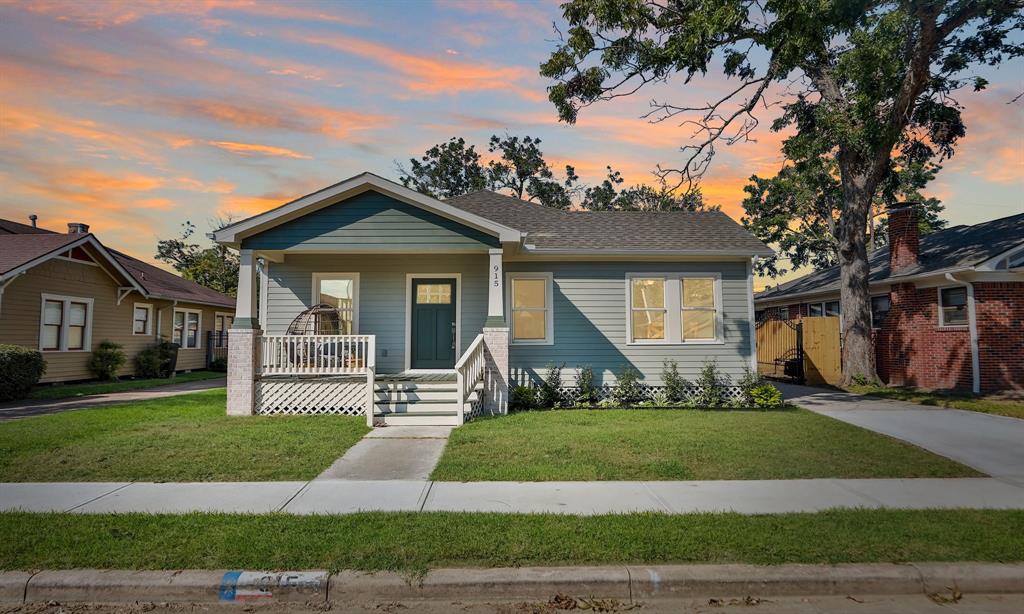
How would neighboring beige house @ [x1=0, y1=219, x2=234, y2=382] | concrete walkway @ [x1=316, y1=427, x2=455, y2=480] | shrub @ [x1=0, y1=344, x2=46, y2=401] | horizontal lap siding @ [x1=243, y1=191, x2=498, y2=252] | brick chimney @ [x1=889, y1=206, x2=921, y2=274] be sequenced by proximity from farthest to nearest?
brick chimney @ [x1=889, y1=206, x2=921, y2=274] < neighboring beige house @ [x1=0, y1=219, x2=234, y2=382] < shrub @ [x1=0, y1=344, x2=46, y2=401] < horizontal lap siding @ [x1=243, y1=191, x2=498, y2=252] < concrete walkway @ [x1=316, y1=427, x2=455, y2=480]

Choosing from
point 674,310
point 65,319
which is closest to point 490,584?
point 674,310

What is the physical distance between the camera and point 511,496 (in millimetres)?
5469

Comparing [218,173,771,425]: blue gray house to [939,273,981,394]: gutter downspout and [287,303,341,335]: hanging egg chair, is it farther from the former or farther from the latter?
[939,273,981,394]: gutter downspout

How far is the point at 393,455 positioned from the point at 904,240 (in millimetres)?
17456

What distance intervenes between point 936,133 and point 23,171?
2553 centimetres

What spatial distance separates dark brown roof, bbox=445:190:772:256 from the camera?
12.6m

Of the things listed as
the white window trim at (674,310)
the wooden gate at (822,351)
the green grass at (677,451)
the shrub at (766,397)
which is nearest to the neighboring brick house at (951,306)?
the wooden gate at (822,351)

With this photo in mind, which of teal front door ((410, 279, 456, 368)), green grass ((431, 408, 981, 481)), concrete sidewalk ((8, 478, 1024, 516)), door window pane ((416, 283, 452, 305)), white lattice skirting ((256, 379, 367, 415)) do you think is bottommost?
concrete sidewalk ((8, 478, 1024, 516))

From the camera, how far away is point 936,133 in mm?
15039

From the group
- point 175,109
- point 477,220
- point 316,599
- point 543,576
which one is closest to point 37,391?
point 175,109

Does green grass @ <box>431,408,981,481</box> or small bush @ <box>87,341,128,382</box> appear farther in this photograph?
small bush @ <box>87,341,128,382</box>

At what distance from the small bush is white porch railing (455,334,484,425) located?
49.3ft

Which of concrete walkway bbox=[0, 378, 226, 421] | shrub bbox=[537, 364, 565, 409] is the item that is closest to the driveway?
shrub bbox=[537, 364, 565, 409]

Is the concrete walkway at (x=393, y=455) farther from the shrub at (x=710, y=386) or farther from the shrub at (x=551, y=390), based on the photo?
the shrub at (x=710, y=386)
